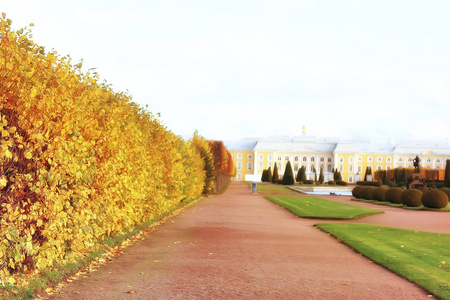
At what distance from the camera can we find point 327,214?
19.1 meters

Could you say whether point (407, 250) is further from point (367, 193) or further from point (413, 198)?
point (367, 193)

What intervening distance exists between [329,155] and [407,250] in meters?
102

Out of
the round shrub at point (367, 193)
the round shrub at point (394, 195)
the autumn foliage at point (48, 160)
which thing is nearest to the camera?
the autumn foliage at point (48, 160)

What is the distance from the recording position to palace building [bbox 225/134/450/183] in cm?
10544

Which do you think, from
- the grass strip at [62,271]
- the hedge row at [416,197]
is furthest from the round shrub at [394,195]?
the grass strip at [62,271]

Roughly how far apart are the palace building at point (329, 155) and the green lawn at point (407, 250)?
296 ft

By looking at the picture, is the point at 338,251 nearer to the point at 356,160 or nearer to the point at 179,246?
the point at 179,246

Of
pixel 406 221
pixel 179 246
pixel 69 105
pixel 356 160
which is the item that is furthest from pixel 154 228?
pixel 356 160

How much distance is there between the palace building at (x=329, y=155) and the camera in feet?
346

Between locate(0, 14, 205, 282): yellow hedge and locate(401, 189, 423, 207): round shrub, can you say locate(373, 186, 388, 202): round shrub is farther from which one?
locate(0, 14, 205, 282): yellow hedge

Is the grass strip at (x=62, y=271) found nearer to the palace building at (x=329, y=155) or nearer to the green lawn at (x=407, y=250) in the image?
the green lawn at (x=407, y=250)

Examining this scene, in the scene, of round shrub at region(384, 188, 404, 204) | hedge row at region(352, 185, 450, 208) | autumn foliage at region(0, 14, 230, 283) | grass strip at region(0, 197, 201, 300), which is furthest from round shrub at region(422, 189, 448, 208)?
autumn foliage at region(0, 14, 230, 283)

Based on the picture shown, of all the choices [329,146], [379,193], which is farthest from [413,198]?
[329,146]

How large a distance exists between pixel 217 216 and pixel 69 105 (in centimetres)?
1161
